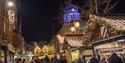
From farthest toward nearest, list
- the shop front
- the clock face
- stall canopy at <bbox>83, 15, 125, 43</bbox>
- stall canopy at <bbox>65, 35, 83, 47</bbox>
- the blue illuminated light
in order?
the blue illuminated light < the clock face < stall canopy at <bbox>65, 35, 83, 47</bbox> < the shop front < stall canopy at <bbox>83, 15, 125, 43</bbox>

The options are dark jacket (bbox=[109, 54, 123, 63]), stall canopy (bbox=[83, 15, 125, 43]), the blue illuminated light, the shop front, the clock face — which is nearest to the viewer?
dark jacket (bbox=[109, 54, 123, 63])

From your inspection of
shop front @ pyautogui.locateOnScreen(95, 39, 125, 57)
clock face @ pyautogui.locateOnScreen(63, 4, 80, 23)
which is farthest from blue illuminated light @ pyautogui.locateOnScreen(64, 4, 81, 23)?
shop front @ pyautogui.locateOnScreen(95, 39, 125, 57)

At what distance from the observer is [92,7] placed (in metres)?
29.9

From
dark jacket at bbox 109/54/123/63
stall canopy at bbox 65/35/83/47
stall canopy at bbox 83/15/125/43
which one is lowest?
stall canopy at bbox 65/35/83/47

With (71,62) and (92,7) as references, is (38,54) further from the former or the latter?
(92,7)

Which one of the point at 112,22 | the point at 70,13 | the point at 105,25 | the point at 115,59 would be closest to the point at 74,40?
the point at 105,25

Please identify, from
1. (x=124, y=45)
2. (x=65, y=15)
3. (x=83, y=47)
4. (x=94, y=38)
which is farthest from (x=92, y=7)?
(x=65, y=15)

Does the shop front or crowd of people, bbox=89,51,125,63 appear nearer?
crowd of people, bbox=89,51,125,63

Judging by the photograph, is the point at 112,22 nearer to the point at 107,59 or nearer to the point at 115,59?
the point at 107,59

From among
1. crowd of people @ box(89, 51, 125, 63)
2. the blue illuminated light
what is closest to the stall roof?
crowd of people @ box(89, 51, 125, 63)

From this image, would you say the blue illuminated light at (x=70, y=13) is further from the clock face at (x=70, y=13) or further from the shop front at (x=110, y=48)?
the shop front at (x=110, y=48)

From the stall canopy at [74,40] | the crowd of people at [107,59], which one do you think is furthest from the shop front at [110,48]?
the stall canopy at [74,40]

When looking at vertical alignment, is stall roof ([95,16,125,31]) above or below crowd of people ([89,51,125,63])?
above

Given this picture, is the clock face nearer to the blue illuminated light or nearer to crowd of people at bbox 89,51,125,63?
the blue illuminated light
